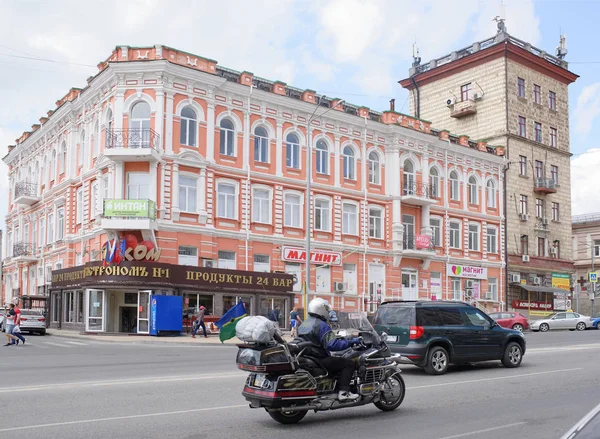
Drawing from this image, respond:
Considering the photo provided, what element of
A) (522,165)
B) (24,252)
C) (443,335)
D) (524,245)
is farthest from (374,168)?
(443,335)

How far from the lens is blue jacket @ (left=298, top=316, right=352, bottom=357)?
364 inches

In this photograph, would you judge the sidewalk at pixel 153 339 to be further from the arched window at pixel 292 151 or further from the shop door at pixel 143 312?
the arched window at pixel 292 151

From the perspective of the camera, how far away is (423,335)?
15086 millimetres

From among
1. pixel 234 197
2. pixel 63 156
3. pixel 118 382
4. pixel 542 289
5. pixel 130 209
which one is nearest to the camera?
pixel 118 382

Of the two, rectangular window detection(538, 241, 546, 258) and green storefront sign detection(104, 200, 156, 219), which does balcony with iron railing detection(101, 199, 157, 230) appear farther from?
rectangular window detection(538, 241, 546, 258)

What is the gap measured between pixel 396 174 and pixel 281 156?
8805 millimetres

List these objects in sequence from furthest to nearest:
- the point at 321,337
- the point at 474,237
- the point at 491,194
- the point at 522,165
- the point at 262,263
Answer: the point at 522,165
the point at 491,194
the point at 474,237
the point at 262,263
the point at 321,337

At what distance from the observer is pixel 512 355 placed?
54.2 ft

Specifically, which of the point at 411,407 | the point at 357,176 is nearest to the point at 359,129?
the point at 357,176

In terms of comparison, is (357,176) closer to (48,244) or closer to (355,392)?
(48,244)

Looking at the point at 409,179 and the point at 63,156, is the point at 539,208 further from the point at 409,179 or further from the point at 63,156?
the point at 63,156

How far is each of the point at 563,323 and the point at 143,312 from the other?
27.3 m

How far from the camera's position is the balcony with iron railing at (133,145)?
33531 millimetres

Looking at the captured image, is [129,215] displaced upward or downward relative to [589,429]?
upward
